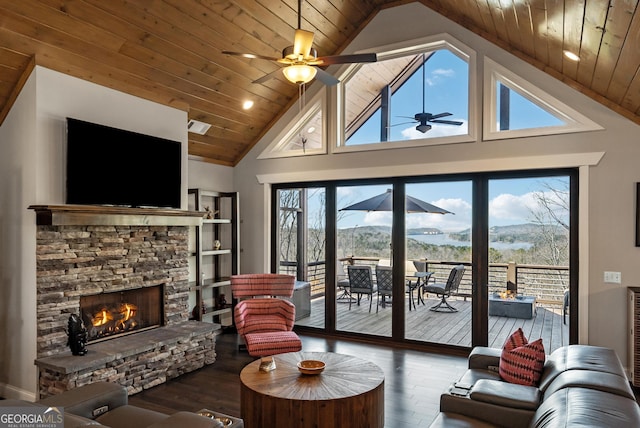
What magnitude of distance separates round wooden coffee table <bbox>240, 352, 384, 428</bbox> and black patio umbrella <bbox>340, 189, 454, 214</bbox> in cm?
280

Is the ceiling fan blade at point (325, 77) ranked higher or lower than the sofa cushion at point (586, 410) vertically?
higher

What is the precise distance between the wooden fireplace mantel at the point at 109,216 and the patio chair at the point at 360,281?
2336 mm

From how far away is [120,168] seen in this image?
456cm

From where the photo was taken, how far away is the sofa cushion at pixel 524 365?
9.88ft

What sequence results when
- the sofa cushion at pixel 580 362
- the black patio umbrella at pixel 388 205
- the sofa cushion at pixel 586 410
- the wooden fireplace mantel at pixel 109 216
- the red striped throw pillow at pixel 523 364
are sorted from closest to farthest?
the sofa cushion at pixel 586 410 → the sofa cushion at pixel 580 362 → the red striped throw pillow at pixel 523 364 → the wooden fireplace mantel at pixel 109 216 → the black patio umbrella at pixel 388 205

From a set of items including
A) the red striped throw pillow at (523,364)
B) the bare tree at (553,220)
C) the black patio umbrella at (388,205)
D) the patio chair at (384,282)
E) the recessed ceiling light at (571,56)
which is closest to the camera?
the red striped throw pillow at (523,364)

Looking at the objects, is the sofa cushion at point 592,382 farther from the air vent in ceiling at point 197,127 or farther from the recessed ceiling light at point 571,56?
the air vent in ceiling at point 197,127

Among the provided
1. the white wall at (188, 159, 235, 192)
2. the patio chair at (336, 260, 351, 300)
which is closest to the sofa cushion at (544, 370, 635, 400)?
the patio chair at (336, 260, 351, 300)

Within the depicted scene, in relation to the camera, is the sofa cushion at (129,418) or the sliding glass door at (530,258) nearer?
the sofa cushion at (129,418)

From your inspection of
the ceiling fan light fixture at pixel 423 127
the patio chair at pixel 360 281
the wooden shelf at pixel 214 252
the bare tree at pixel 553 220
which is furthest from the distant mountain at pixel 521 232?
the wooden shelf at pixel 214 252

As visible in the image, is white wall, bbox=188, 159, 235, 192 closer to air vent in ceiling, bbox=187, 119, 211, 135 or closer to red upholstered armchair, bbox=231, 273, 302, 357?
air vent in ceiling, bbox=187, 119, 211, 135

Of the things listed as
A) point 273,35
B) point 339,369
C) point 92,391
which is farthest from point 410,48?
point 92,391

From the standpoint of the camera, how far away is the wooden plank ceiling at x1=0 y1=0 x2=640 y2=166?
3.54 meters

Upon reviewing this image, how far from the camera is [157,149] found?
16.4 ft
